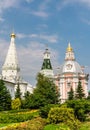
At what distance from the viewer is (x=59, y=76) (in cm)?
7725

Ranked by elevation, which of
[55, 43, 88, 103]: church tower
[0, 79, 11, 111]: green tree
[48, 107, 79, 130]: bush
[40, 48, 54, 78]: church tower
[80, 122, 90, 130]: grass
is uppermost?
[40, 48, 54, 78]: church tower

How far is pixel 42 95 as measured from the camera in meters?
49.4

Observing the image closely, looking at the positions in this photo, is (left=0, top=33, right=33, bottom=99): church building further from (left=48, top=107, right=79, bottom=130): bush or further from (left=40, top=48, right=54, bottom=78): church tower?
(left=48, top=107, right=79, bottom=130): bush

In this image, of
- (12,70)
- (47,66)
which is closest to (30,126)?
(12,70)

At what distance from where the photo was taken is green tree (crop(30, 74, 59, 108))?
46.3 metres

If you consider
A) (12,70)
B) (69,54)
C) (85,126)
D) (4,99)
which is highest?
(69,54)

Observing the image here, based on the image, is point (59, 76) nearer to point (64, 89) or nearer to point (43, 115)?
point (64, 89)

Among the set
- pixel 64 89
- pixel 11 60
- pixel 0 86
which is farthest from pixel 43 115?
pixel 11 60

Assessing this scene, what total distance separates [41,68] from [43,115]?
6147 cm

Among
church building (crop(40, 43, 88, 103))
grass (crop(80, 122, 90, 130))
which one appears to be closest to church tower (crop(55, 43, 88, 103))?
church building (crop(40, 43, 88, 103))

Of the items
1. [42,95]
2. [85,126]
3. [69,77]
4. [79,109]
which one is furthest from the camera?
[69,77]

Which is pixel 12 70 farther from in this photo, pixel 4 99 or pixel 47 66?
pixel 4 99

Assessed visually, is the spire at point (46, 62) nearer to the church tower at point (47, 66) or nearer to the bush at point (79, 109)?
the church tower at point (47, 66)

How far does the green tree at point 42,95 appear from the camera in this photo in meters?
46.3
